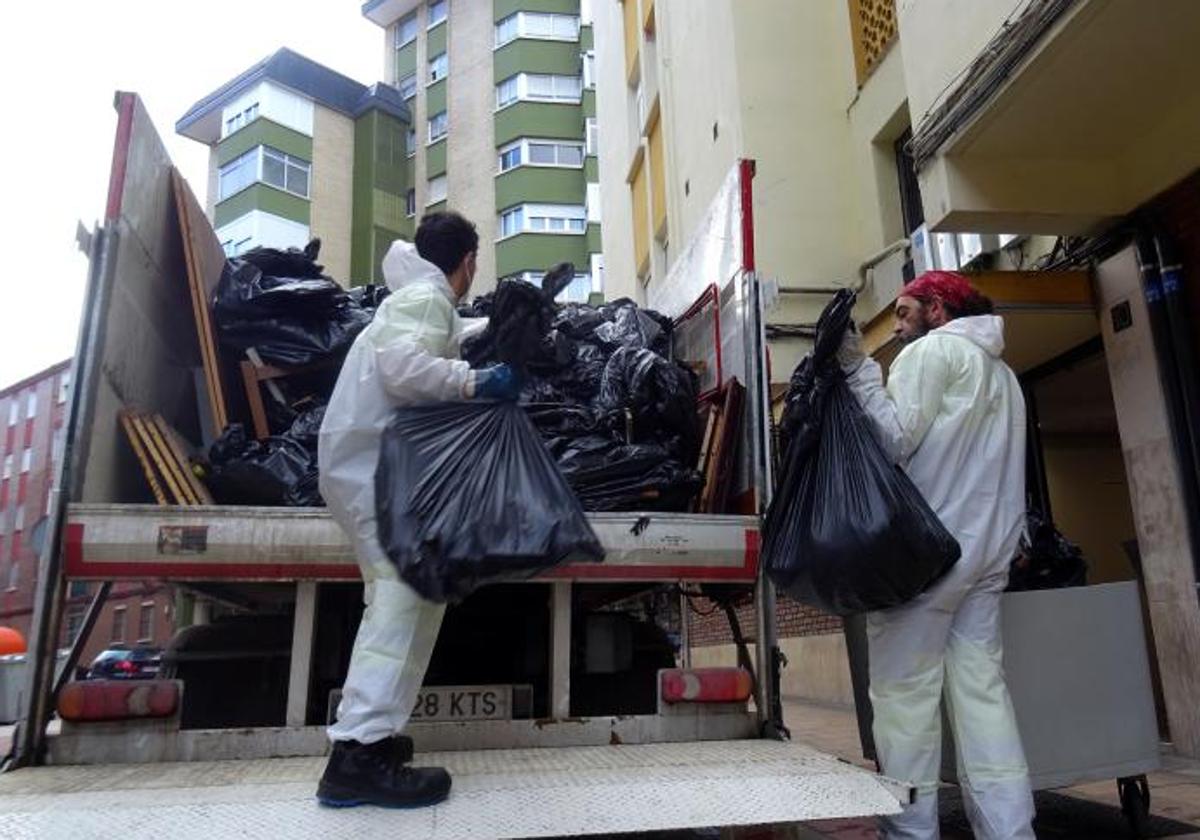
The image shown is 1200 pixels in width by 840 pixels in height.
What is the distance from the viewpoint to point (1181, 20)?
13.9ft

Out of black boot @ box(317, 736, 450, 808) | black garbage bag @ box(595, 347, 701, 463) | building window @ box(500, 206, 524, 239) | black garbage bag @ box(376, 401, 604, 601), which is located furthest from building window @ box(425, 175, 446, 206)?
black boot @ box(317, 736, 450, 808)

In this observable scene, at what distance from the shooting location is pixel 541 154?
28406 mm

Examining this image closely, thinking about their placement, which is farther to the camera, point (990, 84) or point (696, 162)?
point (696, 162)

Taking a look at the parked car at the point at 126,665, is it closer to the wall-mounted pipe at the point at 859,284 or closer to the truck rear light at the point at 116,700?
the wall-mounted pipe at the point at 859,284

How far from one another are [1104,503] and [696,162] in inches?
251

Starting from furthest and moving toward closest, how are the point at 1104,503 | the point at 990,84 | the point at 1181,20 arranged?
the point at 1104,503 < the point at 990,84 < the point at 1181,20

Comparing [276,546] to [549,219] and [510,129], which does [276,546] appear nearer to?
[549,219]

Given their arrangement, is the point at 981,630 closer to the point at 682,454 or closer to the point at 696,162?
the point at 682,454

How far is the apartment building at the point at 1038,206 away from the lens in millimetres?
4836

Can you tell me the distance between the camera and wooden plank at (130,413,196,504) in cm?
314

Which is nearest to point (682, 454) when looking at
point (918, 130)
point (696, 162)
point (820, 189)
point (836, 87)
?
point (918, 130)

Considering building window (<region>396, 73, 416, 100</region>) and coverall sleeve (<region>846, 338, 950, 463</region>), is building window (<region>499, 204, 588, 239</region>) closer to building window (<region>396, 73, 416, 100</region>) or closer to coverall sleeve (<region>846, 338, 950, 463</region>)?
building window (<region>396, 73, 416, 100</region>)

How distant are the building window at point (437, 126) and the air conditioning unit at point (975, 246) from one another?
25498 mm

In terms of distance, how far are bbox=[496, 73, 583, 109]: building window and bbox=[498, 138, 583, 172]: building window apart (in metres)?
1.44
